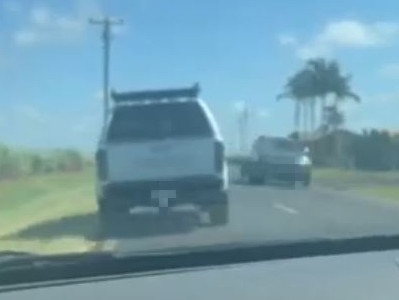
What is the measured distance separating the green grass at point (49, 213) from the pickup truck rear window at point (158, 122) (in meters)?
0.24

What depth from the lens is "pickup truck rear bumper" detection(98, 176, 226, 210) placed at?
476 cm

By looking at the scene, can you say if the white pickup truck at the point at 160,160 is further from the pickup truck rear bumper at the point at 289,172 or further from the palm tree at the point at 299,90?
the pickup truck rear bumper at the point at 289,172

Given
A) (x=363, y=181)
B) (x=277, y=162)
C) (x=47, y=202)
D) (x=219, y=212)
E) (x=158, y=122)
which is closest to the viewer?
(x=47, y=202)

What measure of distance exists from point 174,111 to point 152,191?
35 cm

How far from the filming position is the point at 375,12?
4.69 metres

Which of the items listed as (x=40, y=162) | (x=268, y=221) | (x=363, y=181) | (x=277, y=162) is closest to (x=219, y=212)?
(x=268, y=221)

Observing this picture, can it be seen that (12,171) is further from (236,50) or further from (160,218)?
(236,50)

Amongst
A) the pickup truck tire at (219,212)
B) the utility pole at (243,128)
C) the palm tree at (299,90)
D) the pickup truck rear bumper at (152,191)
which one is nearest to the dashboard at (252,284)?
the pickup truck tire at (219,212)

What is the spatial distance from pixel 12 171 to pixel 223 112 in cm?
89

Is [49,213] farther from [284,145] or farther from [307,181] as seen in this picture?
[307,181]

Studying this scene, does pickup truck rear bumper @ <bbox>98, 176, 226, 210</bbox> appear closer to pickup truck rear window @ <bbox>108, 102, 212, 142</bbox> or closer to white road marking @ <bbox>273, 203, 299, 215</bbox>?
pickup truck rear window @ <bbox>108, 102, 212, 142</bbox>

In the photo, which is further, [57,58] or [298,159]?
[298,159]

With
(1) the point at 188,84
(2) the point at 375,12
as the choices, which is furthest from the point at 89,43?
(2) the point at 375,12

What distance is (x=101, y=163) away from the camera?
4672 millimetres
